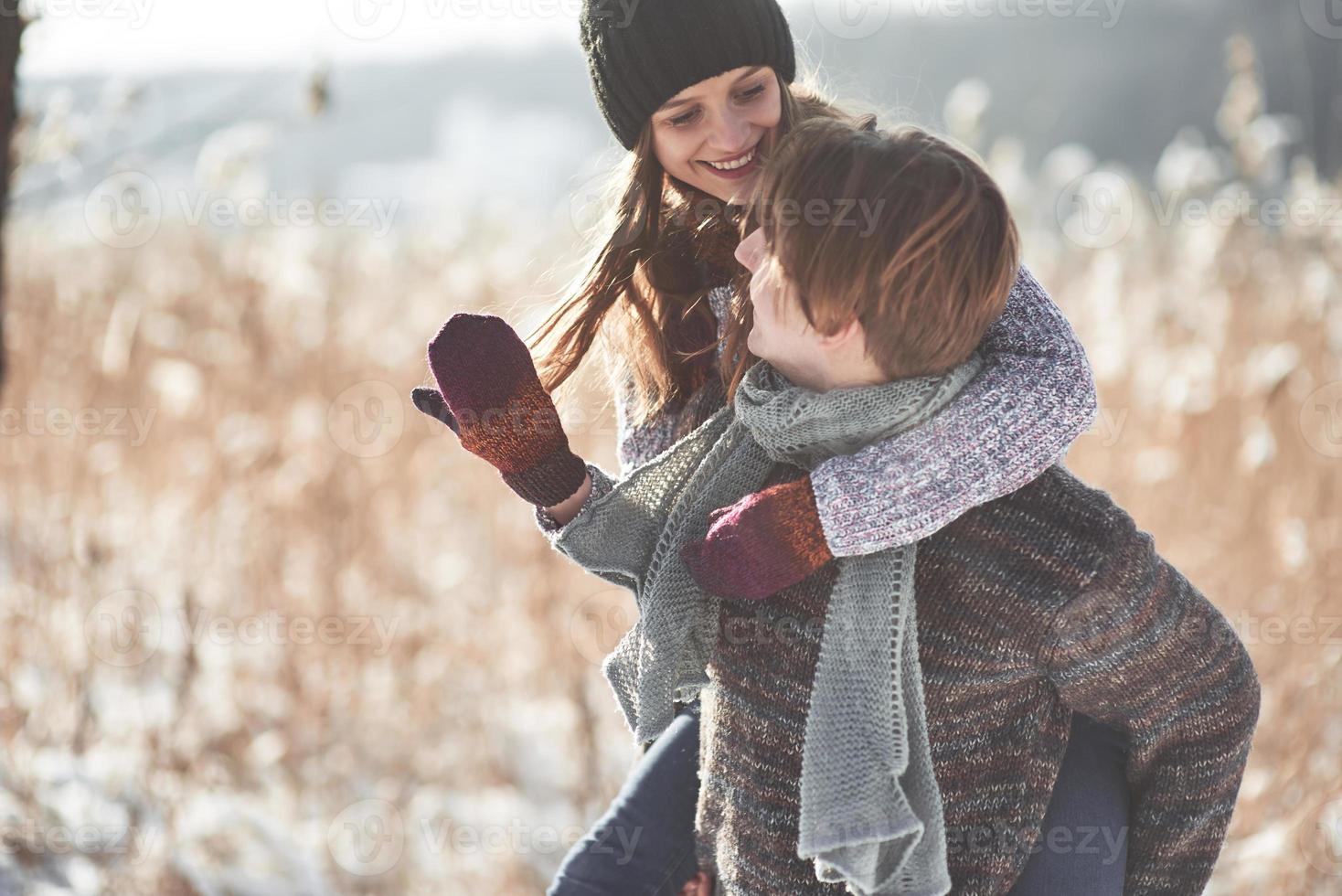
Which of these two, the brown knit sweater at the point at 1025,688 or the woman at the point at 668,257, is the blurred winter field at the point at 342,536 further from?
the brown knit sweater at the point at 1025,688

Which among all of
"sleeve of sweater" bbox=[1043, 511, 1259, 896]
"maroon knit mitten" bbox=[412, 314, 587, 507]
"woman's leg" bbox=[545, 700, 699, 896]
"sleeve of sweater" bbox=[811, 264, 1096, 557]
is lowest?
"woman's leg" bbox=[545, 700, 699, 896]

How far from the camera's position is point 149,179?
2.42 meters

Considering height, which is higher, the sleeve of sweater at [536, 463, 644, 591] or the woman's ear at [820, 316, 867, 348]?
the woman's ear at [820, 316, 867, 348]

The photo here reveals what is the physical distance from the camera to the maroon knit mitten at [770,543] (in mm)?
986

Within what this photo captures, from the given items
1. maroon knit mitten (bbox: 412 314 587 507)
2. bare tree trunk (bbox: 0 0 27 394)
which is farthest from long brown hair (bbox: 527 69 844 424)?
bare tree trunk (bbox: 0 0 27 394)

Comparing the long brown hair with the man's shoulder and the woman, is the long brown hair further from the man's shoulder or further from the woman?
the man's shoulder

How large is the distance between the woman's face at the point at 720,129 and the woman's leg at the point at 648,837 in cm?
63

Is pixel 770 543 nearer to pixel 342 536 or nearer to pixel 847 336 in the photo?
pixel 847 336

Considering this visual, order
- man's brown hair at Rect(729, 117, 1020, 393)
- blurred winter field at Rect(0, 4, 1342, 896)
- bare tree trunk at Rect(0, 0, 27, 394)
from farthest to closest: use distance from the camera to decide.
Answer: blurred winter field at Rect(0, 4, 1342, 896)
bare tree trunk at Rect(0, 0, 27, 394)
man's brown hair at Rect(729, 117, 1020, 393)

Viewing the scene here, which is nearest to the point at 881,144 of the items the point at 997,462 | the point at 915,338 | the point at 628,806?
the point at 915,338

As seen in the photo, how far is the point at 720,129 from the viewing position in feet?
4.30

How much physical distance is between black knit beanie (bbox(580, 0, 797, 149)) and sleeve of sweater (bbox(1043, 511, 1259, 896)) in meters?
0.71

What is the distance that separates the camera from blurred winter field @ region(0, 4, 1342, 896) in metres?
2.31

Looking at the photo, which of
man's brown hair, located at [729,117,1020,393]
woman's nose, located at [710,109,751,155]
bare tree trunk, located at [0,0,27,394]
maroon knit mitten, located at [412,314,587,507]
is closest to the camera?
man's brown hair, located at [729,117,1020,393]
